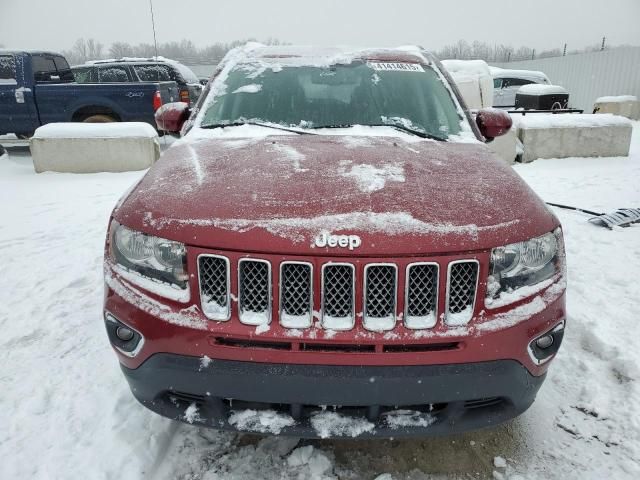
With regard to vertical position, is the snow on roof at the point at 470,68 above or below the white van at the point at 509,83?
above

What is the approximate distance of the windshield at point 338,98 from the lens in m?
3.01

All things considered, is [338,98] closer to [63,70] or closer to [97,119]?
[97,119]

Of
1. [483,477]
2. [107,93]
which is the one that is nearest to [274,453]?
[483,477]

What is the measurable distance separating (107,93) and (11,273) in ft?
22.4

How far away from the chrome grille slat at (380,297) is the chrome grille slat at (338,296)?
5 cm

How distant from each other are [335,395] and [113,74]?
524 inches

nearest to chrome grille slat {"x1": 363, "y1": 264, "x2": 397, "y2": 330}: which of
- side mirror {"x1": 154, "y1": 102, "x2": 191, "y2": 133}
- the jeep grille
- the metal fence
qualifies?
the jeep grille

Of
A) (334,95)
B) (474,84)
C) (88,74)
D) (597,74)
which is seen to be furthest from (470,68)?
(597,74)

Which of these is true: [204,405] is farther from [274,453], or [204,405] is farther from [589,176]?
[589,176]

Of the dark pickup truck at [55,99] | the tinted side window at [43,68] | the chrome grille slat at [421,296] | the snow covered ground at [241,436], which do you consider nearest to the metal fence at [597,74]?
the dark pickup truck at [55,99]

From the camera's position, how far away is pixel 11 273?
3.94 m

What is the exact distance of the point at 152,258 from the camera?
180 cm

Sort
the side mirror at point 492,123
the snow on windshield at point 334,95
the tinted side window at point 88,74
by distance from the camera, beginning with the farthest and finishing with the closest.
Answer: the tinted side window at point 88,74 < the side mirror at point 492,123 < the snow on windshield at point 334,95

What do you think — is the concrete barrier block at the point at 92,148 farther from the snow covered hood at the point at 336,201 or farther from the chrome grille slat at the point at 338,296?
the chrome grille slat at the point at 338,296
